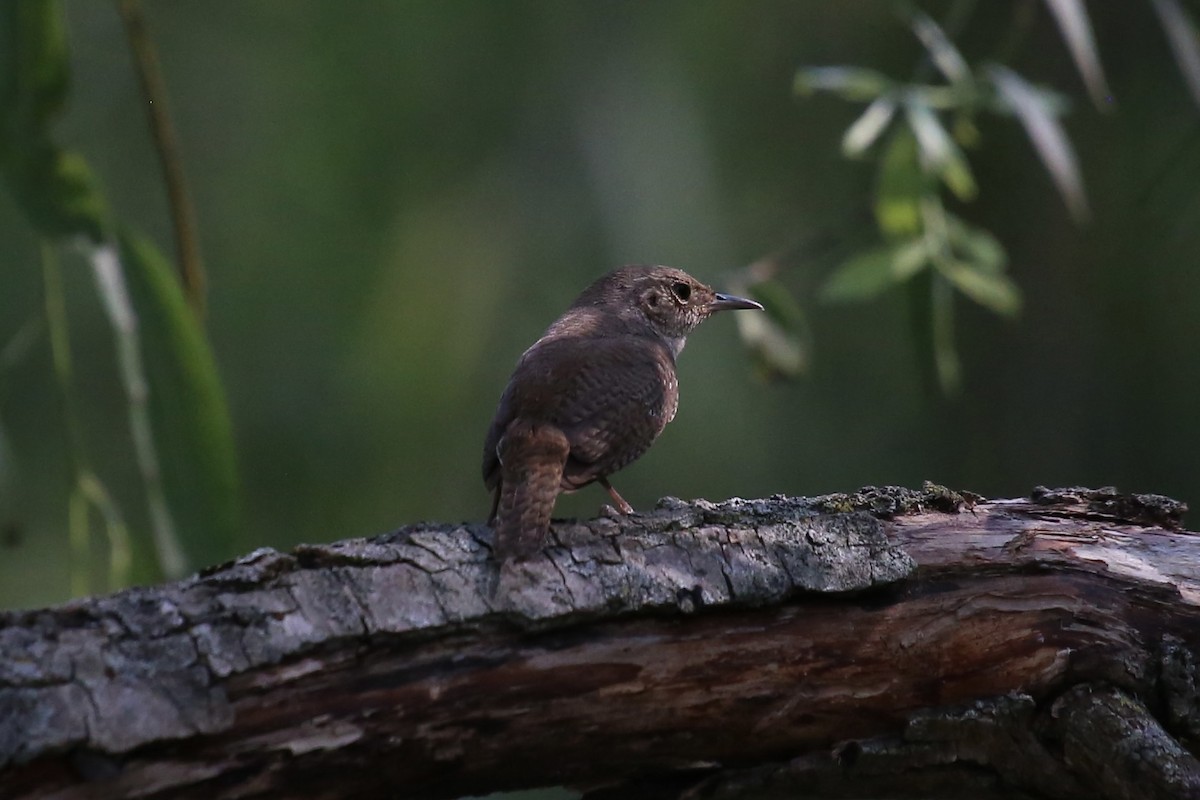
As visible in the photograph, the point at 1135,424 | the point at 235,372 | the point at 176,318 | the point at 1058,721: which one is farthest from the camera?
the point at 235,372

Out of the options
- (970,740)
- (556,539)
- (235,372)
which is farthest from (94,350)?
(970,740)

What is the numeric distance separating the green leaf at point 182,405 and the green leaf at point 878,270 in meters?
1.76

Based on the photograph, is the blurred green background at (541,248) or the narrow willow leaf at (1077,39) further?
the blurred green background at (541,248)

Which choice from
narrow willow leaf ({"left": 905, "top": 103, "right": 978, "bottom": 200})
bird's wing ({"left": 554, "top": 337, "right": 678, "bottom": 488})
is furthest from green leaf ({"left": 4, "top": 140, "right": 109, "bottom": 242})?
narrow willow leaf ({"left": 905, "top": 103, "right": 978, "bottom": 200})

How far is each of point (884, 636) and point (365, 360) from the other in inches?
172

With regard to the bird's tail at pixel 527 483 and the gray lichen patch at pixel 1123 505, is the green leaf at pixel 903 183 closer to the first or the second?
the gray lichen patch at pixel 1123 505

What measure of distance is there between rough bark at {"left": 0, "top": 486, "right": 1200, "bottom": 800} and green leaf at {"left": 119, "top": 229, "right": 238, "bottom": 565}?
1002mm

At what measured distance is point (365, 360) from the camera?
6539 mm

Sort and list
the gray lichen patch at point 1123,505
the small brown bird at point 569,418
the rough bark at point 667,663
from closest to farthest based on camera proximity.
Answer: the rough bark at point 667,663 → the small brown bird at point 569,418 → the gray lichen patch at point 1123,505

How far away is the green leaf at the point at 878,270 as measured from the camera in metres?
3.72

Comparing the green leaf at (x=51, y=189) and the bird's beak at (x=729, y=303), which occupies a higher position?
the green leaf at (x=51, y=189)

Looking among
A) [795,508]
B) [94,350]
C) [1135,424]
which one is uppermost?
[94,350]

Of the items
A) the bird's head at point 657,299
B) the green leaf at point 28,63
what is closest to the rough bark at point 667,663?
the green leaf at point 28,63

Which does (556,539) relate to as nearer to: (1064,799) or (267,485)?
(1064,799)
